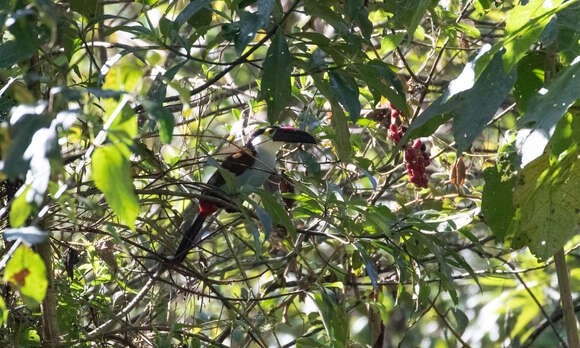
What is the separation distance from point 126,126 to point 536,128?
77cm

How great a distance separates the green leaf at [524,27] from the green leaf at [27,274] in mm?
1011

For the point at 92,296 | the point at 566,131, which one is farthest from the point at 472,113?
the point at 92,296

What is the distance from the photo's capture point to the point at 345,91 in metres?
2.05

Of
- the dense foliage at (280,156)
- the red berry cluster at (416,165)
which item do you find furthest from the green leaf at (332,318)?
the red berry cluster at (416,165)

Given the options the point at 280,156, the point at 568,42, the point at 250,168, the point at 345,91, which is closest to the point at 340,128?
the point at 345,91

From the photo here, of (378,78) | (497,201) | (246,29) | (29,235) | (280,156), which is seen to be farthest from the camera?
(280,156)

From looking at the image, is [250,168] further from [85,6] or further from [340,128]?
[85,6]

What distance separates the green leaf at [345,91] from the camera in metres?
2.02

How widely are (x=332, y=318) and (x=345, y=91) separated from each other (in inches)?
30.6

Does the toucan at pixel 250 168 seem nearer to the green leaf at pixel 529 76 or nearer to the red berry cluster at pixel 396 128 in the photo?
the red berry cluster at pixel 396 128

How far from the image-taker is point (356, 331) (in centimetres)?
427

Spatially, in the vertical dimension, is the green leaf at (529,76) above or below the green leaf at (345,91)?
below

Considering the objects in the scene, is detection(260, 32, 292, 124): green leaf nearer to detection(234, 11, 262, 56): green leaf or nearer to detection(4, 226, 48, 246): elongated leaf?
detection(234, 11, 262, 56): green leaf

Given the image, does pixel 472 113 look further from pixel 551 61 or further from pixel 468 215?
pixel 468 215
